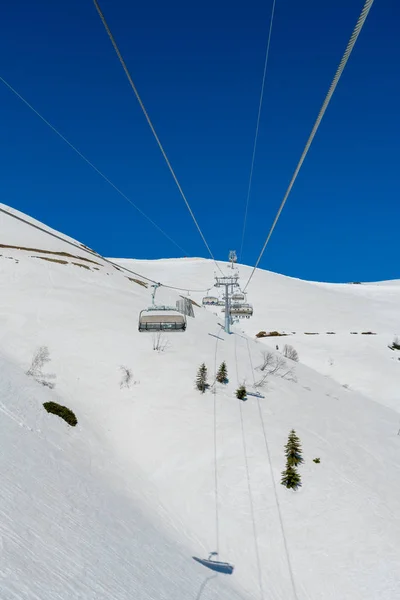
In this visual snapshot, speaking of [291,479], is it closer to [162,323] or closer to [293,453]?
[293,453]

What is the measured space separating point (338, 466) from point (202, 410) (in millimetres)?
8609

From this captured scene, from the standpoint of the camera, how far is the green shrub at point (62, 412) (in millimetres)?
22219

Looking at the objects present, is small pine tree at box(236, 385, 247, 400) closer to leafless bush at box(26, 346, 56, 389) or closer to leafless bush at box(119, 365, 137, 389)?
leafless bush at box(119, 365, 137, 389)

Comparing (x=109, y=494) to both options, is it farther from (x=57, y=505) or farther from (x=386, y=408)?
(x=386, y=408)

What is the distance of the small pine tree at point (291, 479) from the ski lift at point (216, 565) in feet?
17.1

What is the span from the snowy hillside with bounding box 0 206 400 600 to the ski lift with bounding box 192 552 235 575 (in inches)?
11.4

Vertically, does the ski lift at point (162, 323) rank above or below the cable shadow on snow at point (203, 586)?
above

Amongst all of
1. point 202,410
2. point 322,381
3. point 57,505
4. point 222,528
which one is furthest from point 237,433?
point 322,381

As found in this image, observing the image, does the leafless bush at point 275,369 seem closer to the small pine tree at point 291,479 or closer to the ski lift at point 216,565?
the small pine tree at point 291,479

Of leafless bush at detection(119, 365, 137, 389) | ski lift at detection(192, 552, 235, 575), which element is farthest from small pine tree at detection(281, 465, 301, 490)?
leafless bush at detection(119, 365, 137, 389)

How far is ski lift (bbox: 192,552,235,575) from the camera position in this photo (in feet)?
49.8

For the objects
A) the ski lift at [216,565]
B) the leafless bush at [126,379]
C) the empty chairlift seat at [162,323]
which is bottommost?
the ski lift at [216,565]

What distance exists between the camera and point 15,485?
12930 mm

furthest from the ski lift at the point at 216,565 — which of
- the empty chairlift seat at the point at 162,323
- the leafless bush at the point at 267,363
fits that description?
the leafless bush at the point at 267,363
